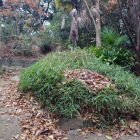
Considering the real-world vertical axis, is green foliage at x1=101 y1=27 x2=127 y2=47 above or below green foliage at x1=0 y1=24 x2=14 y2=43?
below

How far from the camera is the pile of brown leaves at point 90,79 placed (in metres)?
4.24

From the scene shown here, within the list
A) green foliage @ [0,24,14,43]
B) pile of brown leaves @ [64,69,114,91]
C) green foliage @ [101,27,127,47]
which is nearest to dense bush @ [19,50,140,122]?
pile of brown leaves @ [64,69,114,91]

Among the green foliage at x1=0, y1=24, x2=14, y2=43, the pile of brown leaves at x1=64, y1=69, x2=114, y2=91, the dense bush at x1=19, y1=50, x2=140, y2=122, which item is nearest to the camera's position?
the dense bush at x1=19, y1=50, x2=140, y2=122

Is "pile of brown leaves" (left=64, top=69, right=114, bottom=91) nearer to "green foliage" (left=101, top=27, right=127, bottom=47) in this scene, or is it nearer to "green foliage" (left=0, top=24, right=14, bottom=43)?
"green foliage" (left=101, top=27, right=127, bottom=47)

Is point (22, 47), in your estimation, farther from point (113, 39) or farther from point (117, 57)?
point (117, 57)

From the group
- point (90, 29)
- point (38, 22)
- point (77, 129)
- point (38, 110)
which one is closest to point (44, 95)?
point (38, 110)

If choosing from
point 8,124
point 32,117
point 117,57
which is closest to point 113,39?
point 117,57

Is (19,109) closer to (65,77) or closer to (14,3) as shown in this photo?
(65,77)

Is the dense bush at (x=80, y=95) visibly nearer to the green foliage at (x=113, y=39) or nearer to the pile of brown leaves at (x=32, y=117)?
the pile of brown leaves at (x=32, y=117)

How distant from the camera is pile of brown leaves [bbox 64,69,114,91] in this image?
4243 mm

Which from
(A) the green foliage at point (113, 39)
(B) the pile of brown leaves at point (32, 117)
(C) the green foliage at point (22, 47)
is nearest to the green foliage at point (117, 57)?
(A) the green foliage at point (113, 39)

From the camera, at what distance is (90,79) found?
4.57 m

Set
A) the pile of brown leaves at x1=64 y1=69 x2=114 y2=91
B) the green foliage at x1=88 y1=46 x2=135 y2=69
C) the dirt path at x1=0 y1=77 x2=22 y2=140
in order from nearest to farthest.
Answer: the dirt path at x1=0 y1=77 x2=22 y2=140 < the pile of brown leaves at x1=64 y1=69 x2=114 y2=91 < the green foliage at x1=88 y1=46 x2=135 y2=69

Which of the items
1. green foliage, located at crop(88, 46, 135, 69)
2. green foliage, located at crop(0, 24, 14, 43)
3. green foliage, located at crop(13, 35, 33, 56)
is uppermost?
green foliage, located at crop(0, 24, 14, 43)
